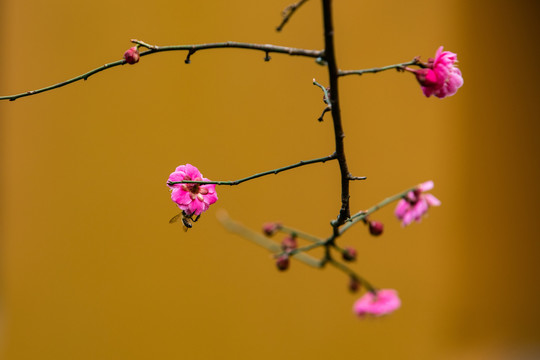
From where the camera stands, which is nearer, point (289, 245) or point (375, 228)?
point (375, 228)

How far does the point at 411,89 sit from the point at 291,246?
82 centimetres

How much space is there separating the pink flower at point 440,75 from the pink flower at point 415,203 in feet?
0.40

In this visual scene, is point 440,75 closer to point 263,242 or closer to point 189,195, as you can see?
point 189,195

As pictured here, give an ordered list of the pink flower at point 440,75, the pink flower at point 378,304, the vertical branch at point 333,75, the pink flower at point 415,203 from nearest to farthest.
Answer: the vertical branch at point 333,75 < the pink flower at point 440,75 < the pink flower at point 415,203 < the pink flower at point 378,304

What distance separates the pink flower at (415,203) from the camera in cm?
53

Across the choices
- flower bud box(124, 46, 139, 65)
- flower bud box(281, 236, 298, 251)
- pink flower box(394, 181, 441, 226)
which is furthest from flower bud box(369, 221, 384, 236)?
flower bud box(124, 46, 139, 65)

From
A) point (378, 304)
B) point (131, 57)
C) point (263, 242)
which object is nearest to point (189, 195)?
point (131, 57)

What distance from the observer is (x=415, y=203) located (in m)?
0.55

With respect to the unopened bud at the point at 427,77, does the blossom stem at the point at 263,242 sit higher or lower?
lower

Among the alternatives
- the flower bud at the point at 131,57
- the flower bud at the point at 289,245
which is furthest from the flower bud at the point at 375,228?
the flower bud at the point at 131,57

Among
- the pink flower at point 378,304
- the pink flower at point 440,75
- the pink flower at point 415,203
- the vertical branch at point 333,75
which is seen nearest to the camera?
the vertical branch at point 333,75

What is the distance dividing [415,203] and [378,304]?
7.4 inches

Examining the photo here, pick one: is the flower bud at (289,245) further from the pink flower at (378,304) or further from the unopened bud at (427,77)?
the unopened bud at (427,77)

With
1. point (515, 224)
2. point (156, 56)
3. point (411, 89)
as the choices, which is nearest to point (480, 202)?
point (515, 224)
